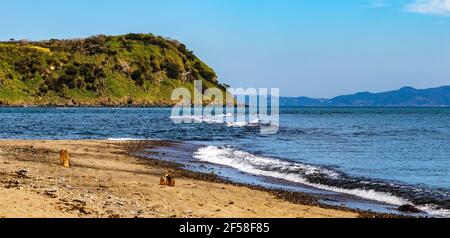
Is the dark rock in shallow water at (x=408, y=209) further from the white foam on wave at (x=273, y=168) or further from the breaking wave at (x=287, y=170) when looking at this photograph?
the white foam on wave at (x=273, y=168)

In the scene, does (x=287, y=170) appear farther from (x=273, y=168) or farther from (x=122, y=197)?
(x=122, y=197)

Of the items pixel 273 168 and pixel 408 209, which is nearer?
pixel 408 209

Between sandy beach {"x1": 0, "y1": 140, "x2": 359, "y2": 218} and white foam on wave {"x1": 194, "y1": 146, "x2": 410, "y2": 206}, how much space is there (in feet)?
11.7

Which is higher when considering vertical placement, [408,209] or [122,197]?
[122,197]

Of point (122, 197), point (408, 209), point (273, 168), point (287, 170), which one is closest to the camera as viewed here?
point (122, 197)

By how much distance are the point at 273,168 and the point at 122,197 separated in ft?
42.0

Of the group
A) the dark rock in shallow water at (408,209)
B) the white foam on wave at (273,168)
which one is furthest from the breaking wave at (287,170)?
the dark rock in shallow water at (408,209)

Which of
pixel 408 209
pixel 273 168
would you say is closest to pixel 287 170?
pixel 273 168

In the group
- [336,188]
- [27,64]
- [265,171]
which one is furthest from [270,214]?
[27,64]

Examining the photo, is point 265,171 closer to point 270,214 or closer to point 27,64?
point 270,214

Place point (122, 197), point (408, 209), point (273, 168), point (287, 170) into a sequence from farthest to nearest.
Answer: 1. point (273, 168)
2. point (287, 170)
3. point (408, 209)
4. point (122, 197)

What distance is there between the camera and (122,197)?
14555 millimetres
